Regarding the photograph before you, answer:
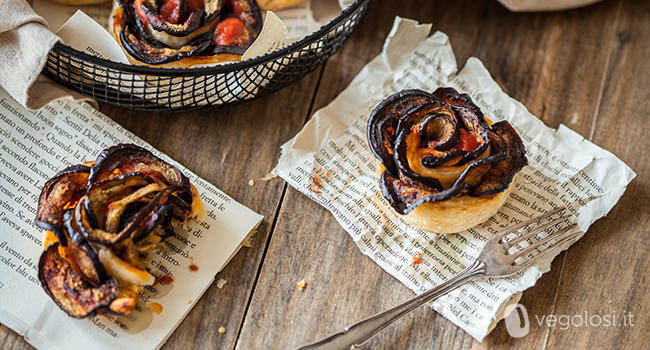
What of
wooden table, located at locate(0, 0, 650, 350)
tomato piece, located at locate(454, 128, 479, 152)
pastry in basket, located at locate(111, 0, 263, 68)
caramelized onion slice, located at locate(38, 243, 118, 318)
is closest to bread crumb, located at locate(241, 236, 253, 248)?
wooden table, located at locate(0, 0, 650, 350)

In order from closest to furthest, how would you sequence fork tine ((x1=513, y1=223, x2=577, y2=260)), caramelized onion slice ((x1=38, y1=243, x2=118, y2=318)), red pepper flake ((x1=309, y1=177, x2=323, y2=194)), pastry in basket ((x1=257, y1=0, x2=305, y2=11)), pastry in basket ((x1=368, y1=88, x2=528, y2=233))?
1. caramelized onion slice ((x1=38, y1=243, x2=118, y2=318))
2. pastry in basket ((x1=368, y1=88, x2=528, y2=233))
3. fork tine ((x1=513, y1=223, x2=577, y2=260))
4. red pepper flake ((x1=309, y1=177, x2=323, y2=194))
5. pastry in basket ((x1=257, y1=0, x2=305, y2=11))

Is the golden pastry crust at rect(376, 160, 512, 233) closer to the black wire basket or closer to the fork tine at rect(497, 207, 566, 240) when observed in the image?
the fork tine at rect(497, 207, 566, 240)

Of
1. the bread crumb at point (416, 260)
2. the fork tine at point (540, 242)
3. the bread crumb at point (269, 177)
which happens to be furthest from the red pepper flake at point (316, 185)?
the fork tine at point (540, 242)

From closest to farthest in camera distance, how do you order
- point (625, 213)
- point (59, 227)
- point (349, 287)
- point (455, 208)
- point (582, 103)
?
point (59, 227)
point (455, 208)
point (349, 287)
point (625, 213)
point (582, 103)

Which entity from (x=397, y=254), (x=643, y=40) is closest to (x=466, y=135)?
(x=397, y=254)

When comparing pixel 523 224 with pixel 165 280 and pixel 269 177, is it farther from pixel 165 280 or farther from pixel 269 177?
pixel 165 280

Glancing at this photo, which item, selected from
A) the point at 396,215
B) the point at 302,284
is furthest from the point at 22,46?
the point at 396,215

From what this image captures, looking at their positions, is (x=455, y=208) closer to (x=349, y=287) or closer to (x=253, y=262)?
(x=349, y=287)
